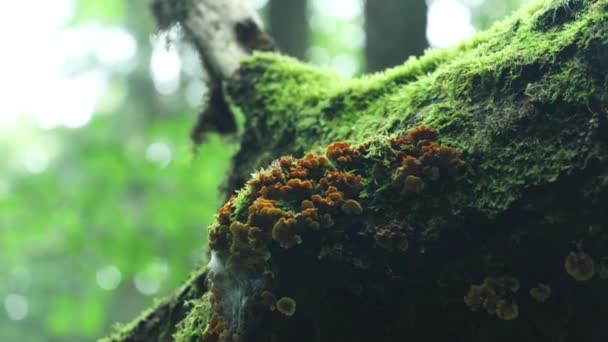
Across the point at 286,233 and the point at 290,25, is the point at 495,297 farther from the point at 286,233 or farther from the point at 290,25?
the point at 290,25

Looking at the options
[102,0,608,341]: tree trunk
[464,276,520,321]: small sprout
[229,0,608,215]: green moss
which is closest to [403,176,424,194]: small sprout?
[102,0,608,341]: tree trunk

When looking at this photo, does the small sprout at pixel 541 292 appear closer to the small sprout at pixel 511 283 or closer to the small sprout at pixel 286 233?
the small sprout at pixel 511 283

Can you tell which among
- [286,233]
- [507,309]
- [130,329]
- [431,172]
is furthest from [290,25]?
[507,309]

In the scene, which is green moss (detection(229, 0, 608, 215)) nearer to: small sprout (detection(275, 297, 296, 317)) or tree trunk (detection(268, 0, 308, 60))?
small sprout (detection(275, 297, 296, 317))

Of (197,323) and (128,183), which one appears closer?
(197,323)

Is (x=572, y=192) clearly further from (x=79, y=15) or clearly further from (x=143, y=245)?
(x=79, y=15)

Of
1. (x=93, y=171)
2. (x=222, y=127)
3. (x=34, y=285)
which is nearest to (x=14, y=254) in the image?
(x=34, y=285)

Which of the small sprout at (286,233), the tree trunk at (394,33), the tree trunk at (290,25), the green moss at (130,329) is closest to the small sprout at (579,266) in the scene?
the small sprout at (286,233)
